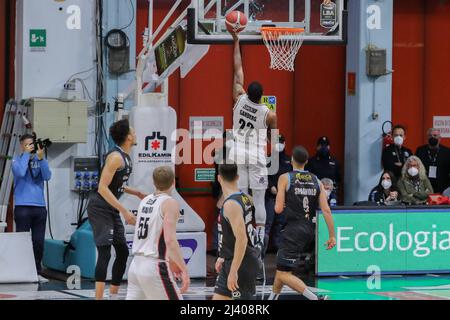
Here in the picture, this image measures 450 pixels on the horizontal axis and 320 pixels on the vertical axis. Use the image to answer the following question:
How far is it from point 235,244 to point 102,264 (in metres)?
2.82

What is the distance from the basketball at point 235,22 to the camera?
15.0 metres

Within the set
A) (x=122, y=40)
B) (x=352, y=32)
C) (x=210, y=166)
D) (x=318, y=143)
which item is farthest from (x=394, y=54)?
(x=122, y=40)

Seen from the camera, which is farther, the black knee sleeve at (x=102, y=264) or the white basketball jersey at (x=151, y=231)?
the black knee sleeve at (x=102, y=264)

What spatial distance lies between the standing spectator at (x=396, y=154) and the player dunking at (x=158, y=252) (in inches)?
392

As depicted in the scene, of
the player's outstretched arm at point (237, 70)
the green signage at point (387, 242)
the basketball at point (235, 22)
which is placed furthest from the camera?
the green signage at point (387, 242)

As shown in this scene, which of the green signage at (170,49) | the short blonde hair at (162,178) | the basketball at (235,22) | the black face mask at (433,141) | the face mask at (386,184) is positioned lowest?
the face mask at (386,184)

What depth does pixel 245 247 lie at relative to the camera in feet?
37.0

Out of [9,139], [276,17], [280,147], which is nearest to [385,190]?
[280,147]

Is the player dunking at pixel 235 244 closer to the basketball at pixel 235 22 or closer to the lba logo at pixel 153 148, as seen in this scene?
the basketball at pixel 235 22

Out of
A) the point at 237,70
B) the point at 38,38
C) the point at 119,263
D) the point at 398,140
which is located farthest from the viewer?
the point at 398,140

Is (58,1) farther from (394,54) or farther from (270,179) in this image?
(394,54)

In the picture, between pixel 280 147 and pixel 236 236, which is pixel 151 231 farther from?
pixel 280 147

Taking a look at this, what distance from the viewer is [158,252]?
1108 cm

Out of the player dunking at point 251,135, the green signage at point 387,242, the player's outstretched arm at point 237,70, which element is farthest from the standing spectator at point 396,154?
the player's outstretched arm at point 237,70
